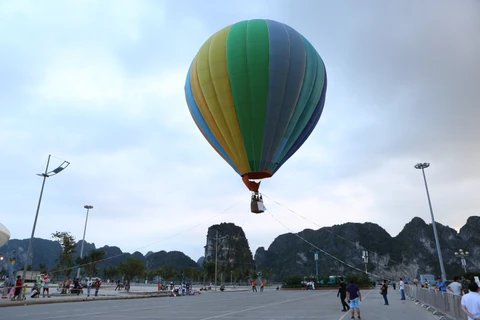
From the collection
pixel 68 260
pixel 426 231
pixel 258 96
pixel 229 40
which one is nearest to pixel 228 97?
pixel 258 96

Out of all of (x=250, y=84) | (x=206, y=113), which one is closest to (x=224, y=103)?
(x=206, y=113)

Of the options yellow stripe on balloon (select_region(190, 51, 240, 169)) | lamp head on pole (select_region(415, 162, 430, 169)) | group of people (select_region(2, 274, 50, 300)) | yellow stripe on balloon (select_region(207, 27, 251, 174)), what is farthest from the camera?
lamp head on pole (select_region(415, 162, 430, 169))

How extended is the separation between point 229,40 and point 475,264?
200393 millimetres

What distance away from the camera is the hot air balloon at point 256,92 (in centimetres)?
1761

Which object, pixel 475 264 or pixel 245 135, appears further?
pixel 475 264

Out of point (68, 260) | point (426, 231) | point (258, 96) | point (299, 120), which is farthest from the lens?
point (426, 231)

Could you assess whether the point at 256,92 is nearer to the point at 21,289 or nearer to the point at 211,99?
the point at 211,99

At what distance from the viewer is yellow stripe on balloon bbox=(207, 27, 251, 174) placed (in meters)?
17.9

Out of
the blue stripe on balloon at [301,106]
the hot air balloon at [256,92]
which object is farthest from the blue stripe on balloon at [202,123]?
the blue stripe on balloon at [301,106]

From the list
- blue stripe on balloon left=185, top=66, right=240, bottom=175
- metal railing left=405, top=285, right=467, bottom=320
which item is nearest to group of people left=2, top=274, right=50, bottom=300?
blue stripe on balloon left=185, top=66, right=240, bottom=175

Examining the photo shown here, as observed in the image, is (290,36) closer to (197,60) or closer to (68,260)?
→ (197,60)

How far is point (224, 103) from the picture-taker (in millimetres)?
17953

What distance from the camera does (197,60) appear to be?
19.3 m

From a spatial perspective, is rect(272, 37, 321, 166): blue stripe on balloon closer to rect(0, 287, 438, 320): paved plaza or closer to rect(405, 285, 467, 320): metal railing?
rect(0, 287, 438, 320): paved plaza
